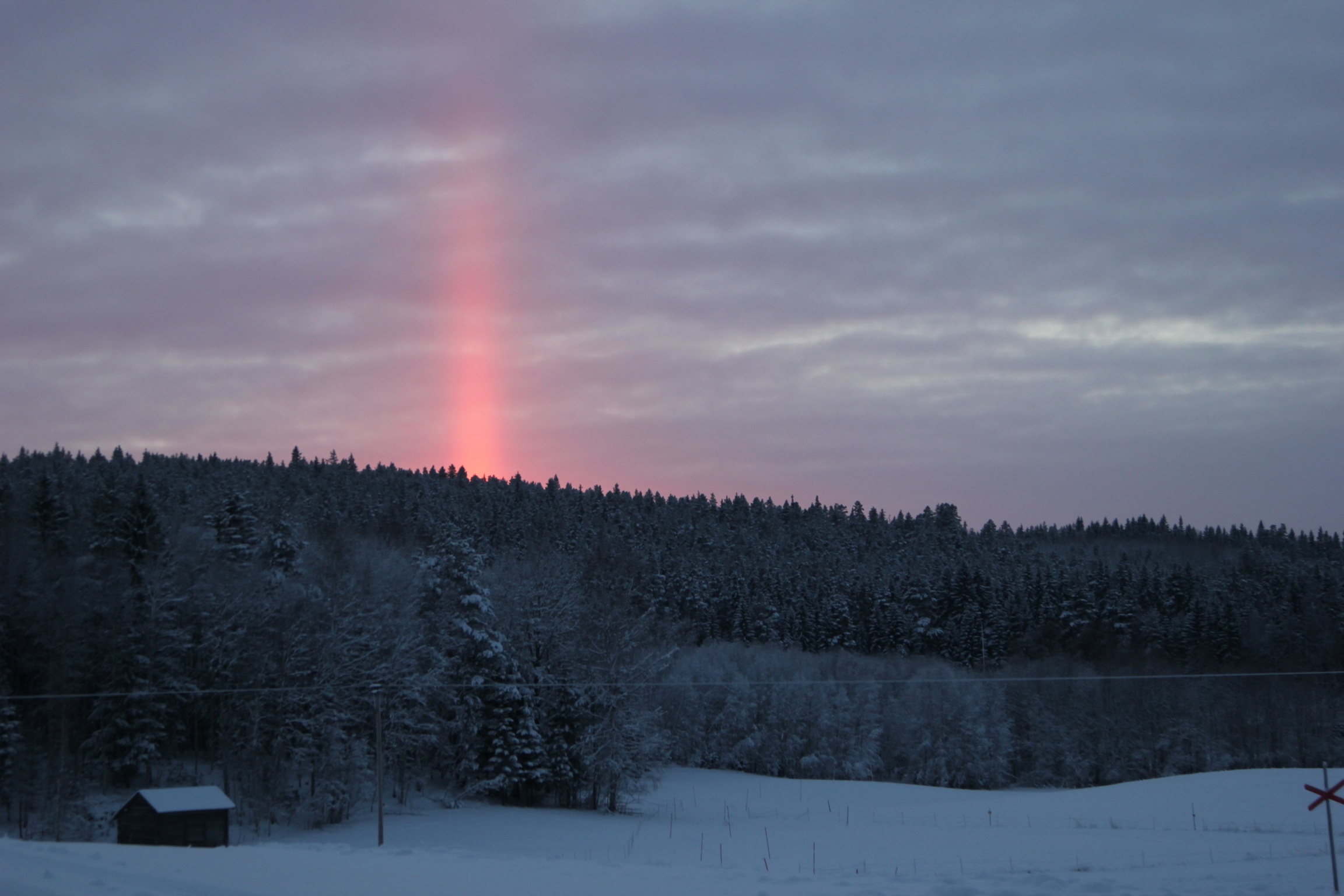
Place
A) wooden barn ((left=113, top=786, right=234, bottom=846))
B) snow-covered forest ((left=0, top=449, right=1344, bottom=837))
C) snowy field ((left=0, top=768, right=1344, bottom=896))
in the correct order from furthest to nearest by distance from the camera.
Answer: snow-covered forest ((left=0, top=449, right=1344, bottom=837))
wooden barn ((left=113, top=786, right=234, bottom=846))
snowy field ((left=0, top=768, right=1344, bottom=896))

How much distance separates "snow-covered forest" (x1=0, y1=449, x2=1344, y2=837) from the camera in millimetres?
48188

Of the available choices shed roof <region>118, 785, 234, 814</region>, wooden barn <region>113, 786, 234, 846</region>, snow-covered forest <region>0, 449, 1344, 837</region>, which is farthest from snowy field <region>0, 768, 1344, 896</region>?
snow-covered forest <region>0, 449, 1344, 837</region>

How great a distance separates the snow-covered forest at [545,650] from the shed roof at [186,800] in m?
4.93

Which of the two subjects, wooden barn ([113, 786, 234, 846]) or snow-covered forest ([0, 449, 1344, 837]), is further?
snow-covered forest ([0, 449, 1344, 837])

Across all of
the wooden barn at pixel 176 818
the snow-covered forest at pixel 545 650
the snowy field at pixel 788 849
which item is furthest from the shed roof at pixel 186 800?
the snow-covered forest at pixel 545 650

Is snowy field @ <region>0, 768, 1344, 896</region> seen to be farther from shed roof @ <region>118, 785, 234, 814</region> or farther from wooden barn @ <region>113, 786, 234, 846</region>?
shed roof @ <region>118, 785, 234, 814</region>

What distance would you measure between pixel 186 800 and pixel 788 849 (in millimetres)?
22319

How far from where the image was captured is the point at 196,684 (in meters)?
51.7

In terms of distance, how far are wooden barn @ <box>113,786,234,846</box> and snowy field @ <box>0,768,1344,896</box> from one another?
342 cm

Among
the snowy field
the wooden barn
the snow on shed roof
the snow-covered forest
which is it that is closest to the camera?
the snowy field

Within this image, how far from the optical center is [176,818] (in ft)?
119

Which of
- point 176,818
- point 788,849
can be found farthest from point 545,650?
point 176,818

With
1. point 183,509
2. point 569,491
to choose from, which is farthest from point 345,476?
point 183,509

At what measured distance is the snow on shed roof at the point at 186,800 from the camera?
3641 centimetres
